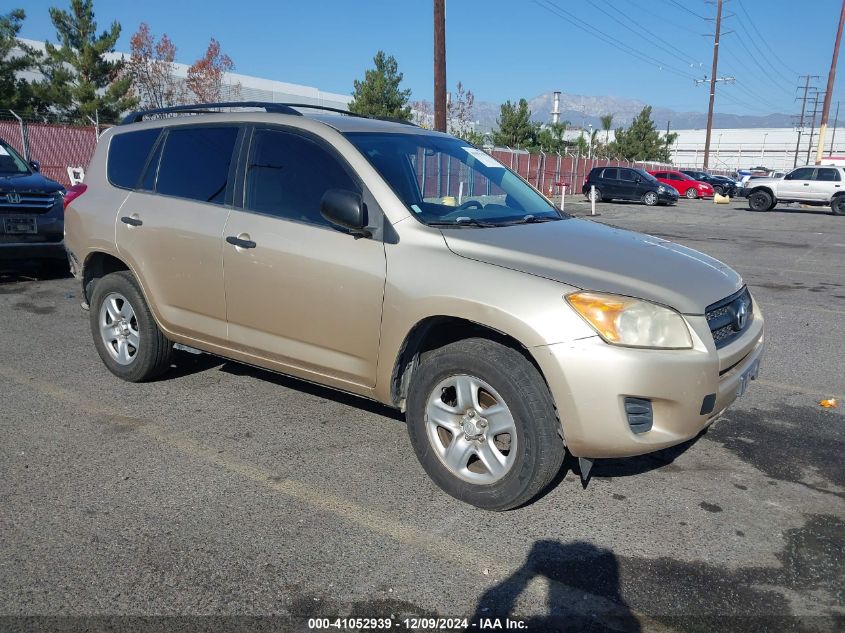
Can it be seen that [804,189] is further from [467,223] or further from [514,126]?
[467,223]

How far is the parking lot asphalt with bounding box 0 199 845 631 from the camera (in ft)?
8.98

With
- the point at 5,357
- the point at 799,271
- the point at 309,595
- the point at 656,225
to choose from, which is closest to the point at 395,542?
the point at 309,595

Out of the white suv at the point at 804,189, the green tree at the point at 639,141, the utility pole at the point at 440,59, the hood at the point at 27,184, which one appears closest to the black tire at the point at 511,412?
the hood at the point at 27,184

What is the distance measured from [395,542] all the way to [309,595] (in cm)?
51

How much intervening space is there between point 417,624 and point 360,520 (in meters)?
0.78

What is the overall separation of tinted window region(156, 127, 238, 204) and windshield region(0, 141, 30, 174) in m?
5.51

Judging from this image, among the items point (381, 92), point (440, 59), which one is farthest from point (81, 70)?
point (440, 59)

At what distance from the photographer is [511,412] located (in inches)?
127

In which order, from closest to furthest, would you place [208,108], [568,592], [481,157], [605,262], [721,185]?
[568,592] < [605,262] < [481,157] < [208,108] < [721,185]

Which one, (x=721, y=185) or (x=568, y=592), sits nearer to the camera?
(x=568, y=592)

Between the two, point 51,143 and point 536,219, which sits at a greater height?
point 51,143

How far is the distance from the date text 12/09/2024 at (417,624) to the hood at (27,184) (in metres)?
7.79

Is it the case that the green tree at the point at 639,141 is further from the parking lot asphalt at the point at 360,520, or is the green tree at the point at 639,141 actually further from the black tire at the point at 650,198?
the parking lot asphalt at the point at 360,520

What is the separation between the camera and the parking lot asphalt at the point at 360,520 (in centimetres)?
274
